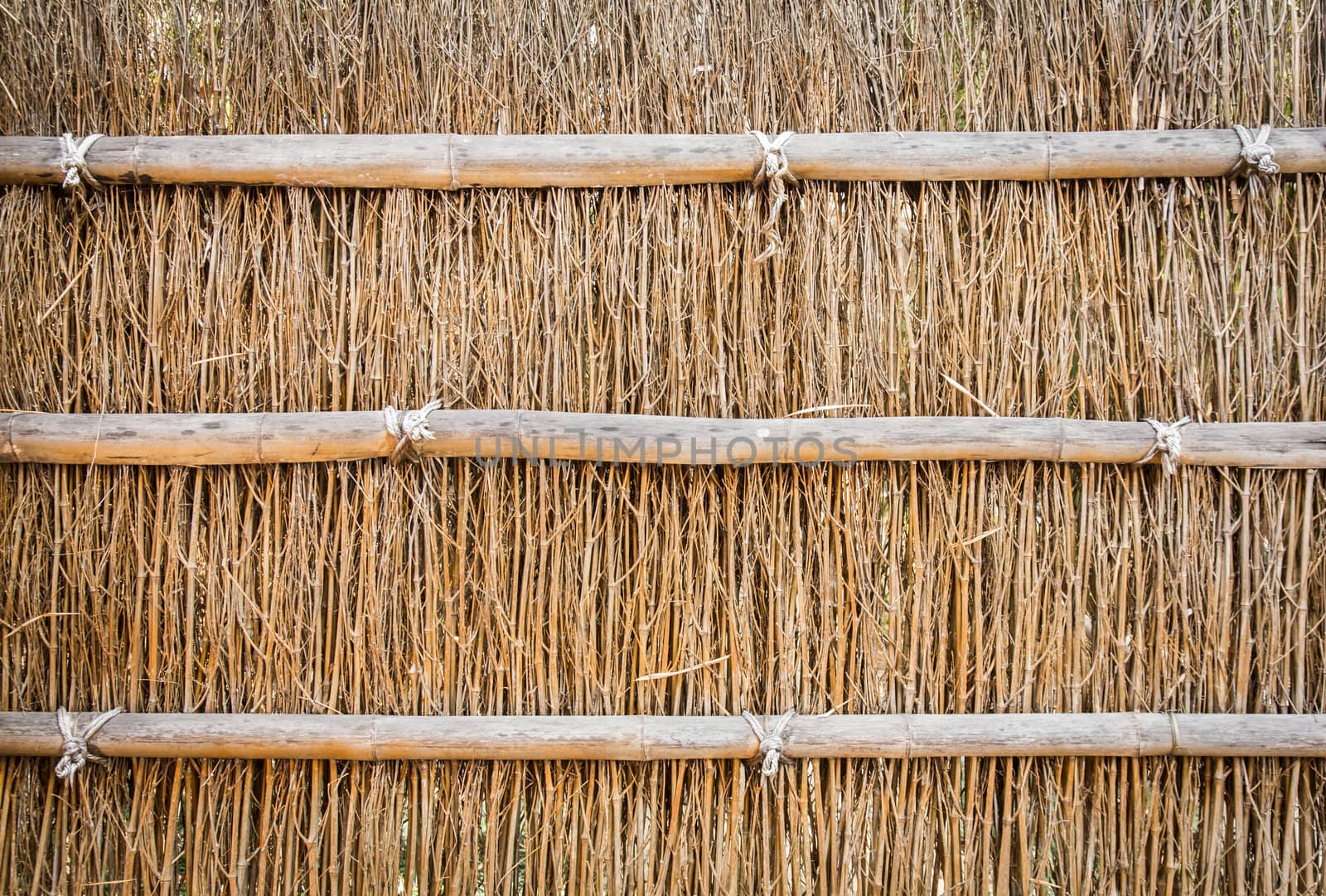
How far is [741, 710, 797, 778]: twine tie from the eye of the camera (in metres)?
1.68

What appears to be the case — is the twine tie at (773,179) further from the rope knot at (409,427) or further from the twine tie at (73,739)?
the twine tie at (73,739)

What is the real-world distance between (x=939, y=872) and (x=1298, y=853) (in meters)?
0.72

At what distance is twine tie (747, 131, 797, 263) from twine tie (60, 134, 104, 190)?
130 cm

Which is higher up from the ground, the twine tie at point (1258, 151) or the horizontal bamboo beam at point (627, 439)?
the twine tie at point (1258, 151)

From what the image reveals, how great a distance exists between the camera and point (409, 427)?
1643 millimetres

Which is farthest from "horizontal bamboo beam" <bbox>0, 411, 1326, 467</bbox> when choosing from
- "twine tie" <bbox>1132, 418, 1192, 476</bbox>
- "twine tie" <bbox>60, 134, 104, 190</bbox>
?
"twine tie" <bbox>60, 134, 104, 190</bbox>

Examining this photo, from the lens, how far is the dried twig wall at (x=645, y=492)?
173 cm

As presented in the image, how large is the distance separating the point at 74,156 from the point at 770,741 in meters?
1.77

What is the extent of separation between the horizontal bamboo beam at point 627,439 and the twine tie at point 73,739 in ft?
1.62

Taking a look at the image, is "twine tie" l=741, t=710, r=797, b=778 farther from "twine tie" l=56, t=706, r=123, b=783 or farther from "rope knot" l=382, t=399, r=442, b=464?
"twine tie" l=56, t=706, r=123, b=783

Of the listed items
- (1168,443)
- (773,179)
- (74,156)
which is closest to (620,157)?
(773,179)

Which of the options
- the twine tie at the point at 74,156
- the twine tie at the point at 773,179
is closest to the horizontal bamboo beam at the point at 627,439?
the twine tie at the point at 773,179

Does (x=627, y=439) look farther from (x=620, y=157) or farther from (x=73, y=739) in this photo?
(x=73, y=739)

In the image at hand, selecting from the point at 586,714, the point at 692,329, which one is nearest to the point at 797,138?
the point at 692,329
